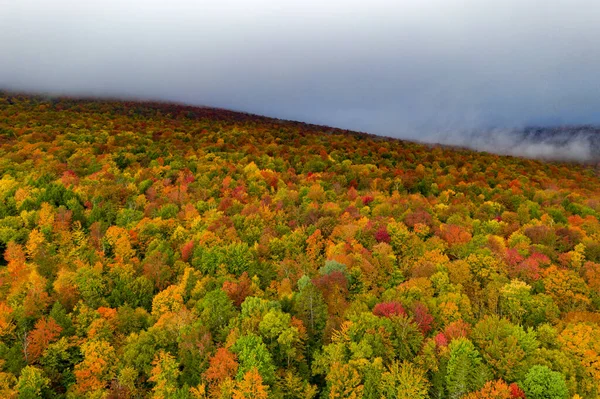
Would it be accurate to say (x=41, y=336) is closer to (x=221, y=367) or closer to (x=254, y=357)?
(x=221, y=367)

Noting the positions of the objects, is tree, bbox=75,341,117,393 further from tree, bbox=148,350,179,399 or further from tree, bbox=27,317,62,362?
tree, bbox=148,350,179,399

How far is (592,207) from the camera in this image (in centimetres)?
10494

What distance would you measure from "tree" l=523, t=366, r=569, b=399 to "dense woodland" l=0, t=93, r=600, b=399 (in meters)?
0.19

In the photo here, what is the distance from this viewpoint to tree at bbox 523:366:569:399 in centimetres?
4122

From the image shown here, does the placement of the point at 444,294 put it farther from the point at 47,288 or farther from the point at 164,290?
the point at 47,288

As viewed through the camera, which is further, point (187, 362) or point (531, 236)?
point (531, 236)

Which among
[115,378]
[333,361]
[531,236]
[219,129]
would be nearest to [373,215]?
[531,236]

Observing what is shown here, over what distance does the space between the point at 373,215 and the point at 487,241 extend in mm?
25770

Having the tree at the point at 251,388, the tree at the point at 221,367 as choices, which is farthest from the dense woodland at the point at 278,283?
the tree at the point at 221,367

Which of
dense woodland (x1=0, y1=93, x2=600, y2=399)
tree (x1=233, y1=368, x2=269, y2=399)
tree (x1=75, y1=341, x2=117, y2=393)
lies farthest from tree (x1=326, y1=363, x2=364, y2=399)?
tree (x1=75, y1=341, x2=117, y2=393)

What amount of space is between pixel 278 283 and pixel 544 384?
39.4 metres

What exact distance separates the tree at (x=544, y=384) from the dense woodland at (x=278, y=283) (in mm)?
188

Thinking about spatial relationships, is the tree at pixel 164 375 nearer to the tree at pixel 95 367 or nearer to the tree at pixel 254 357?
the tree at pixel 95 367

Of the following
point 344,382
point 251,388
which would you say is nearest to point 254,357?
point 251,388
